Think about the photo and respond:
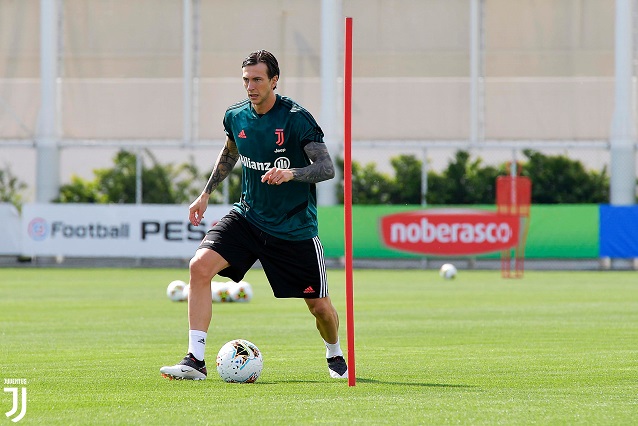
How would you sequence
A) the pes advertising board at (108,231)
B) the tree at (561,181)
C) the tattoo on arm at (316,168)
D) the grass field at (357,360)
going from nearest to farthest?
the grass field at (357,360)
the tattoo on arm at (316,168)
the pes advertising board at (108,231)
the tree at (561,181)

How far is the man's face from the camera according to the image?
28.0 ft

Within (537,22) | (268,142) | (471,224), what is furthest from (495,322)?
(537,22)

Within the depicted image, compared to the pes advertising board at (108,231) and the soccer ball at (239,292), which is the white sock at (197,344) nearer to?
the soccer ball at (239,292)

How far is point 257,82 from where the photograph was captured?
8570 mm

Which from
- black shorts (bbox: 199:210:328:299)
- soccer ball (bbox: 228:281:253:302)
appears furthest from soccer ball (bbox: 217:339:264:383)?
soccer ball (bbox: 228:281:253:302)

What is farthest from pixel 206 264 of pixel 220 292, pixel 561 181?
pixel 561 181

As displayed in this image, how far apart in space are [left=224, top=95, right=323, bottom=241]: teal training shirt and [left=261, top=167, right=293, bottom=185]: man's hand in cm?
61

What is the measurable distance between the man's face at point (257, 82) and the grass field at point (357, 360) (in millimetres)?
2042

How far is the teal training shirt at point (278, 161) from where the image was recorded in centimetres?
870

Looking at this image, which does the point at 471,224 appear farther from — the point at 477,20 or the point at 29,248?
the point at 29,248

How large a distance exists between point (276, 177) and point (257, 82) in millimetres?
876

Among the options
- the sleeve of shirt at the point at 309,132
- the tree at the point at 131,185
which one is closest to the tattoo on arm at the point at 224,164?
the sleeve of shirt at the point at 309,132

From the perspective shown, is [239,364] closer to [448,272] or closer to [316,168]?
[316,168]

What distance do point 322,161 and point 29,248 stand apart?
27115 mm
